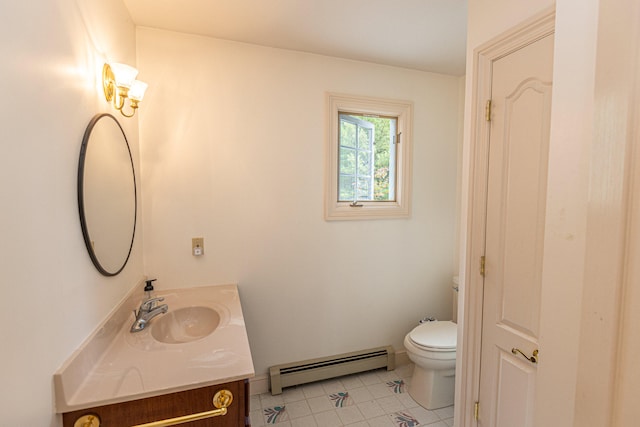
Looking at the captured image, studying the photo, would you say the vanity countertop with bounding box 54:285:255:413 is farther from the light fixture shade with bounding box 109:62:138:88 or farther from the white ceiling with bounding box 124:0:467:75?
the white ceiling with bounding box 124:0:467:75

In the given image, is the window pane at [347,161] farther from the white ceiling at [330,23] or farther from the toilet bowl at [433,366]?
the toilet bowl at [433,366]

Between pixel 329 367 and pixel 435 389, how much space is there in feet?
2.47

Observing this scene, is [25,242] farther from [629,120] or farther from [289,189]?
[289,189]

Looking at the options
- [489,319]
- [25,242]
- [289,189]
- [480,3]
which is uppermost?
[480,3]

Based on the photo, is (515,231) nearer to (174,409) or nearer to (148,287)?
(174,409)

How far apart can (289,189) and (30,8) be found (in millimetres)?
1523

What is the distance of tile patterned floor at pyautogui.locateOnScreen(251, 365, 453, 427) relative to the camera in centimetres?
194

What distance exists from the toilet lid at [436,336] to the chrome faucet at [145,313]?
5.30 ft

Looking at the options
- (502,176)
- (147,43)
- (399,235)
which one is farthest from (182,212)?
(502,176)

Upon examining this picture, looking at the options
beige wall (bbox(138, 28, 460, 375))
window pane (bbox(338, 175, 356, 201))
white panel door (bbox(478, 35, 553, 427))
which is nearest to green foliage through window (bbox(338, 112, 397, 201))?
window pane (bbox(338, 175, 356, 201))

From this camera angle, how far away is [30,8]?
0.83m

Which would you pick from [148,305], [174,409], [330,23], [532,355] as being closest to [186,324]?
[148,305]

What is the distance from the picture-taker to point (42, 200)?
883 millimetres

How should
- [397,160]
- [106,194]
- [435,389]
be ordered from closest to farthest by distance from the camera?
[106,194], [435,389], [397,160]
